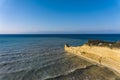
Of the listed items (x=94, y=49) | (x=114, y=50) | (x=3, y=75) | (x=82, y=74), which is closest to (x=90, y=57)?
(x=94, y=49)

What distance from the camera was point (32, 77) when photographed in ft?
34.7

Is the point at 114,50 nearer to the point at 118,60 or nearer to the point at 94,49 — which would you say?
the point at 118,60

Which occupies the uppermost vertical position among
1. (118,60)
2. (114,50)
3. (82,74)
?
(114,50)

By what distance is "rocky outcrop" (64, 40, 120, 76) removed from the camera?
1216 centimetres

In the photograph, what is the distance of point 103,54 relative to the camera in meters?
14.3

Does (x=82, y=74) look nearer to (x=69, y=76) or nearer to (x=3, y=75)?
(x=69, y=76)

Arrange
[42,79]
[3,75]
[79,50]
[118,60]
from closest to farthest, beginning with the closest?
[42,79] → [3,75] → [118,60] → [79,50]

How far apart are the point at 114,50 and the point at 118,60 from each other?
1.24 m

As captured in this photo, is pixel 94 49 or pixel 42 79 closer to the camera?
pixel 42 79

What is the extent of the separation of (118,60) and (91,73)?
311 centimetres

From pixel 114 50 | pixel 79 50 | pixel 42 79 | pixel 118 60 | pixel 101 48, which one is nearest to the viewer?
pixel 42 79

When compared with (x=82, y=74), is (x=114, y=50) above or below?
above

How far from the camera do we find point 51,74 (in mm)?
11273

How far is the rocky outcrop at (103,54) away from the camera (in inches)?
479
